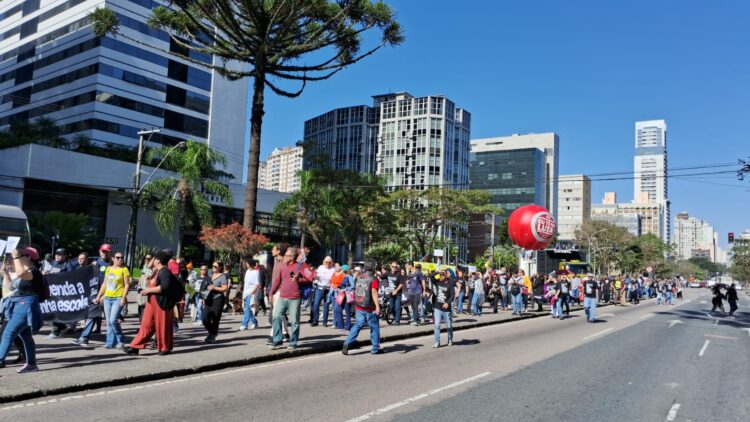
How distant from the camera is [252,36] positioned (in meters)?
22.6

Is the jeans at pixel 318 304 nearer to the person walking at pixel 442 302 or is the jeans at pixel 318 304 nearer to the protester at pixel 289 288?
the person walking at pixel 442 302

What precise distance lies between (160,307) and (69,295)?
8.87 ft

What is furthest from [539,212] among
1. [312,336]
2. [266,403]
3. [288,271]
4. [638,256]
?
[638,256]

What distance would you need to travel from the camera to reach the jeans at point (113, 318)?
1030cm

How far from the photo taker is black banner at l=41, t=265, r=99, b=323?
11.1m

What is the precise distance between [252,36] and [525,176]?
387ft

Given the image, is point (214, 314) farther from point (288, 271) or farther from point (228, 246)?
point (228, 246)

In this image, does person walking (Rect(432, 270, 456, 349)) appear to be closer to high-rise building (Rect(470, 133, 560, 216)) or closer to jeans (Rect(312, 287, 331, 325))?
jeans (Rect(312, 287, 331, 325))

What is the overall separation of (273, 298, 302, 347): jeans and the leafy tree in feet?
100

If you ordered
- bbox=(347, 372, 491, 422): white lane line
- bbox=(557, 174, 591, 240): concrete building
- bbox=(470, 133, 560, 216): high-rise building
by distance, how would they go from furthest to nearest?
bbox=(557, 174, 591, 240): concrete building, bbox=(470, 133, 560, 216): high-rise building, bbox=(347, 372, 491, 422): white lane line

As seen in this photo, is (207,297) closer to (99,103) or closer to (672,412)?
(672,412)

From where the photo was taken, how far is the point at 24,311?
319 inches

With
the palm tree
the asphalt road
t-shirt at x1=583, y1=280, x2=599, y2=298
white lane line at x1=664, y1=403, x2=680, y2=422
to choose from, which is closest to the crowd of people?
the asphalt road

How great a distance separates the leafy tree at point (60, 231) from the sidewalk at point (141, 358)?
25864 millimetres
